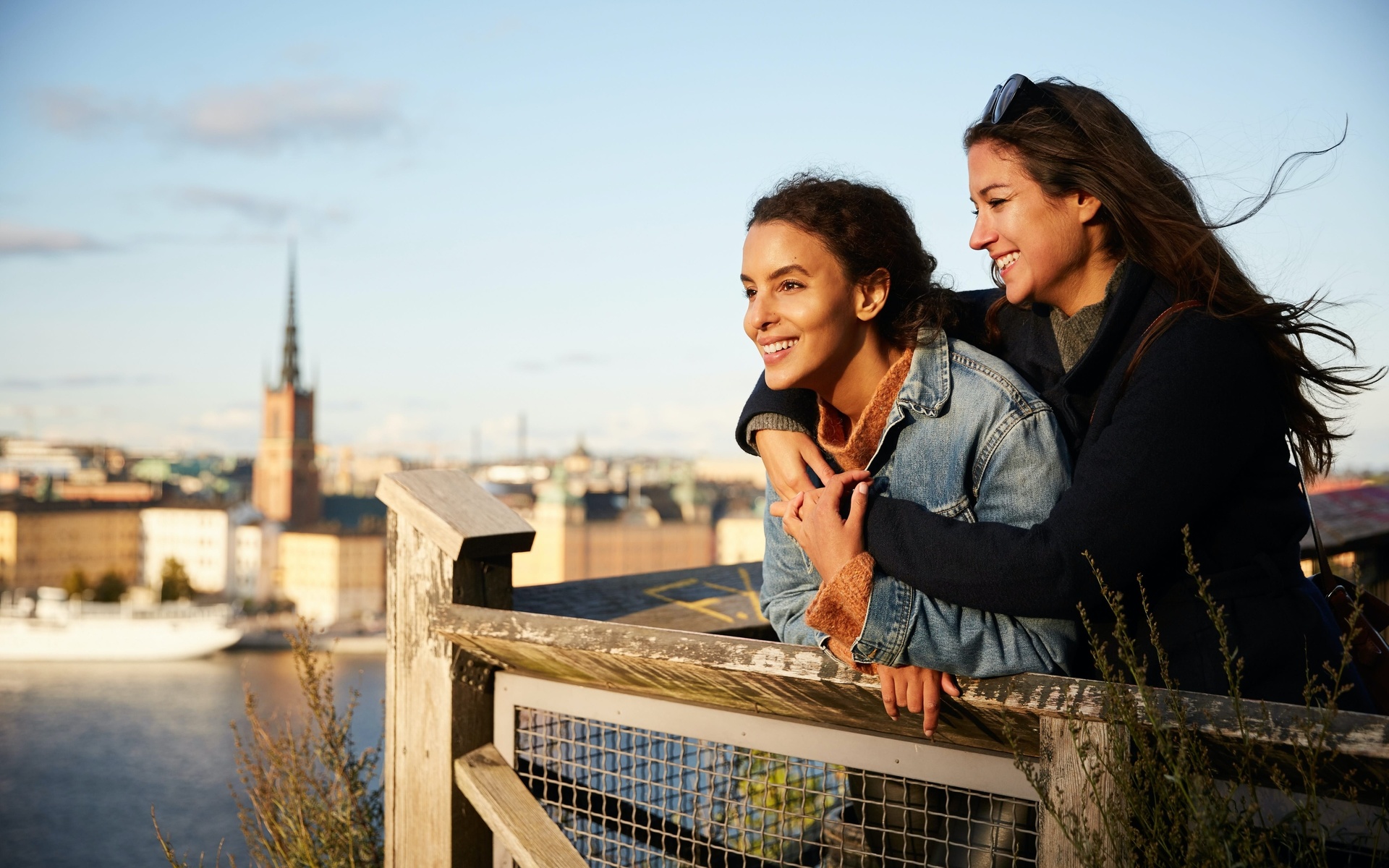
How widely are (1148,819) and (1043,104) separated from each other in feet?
2.47

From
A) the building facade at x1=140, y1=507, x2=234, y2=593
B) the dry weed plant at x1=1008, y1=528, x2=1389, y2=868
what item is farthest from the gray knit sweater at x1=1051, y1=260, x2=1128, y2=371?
the building facade at x1=140, y1=507, x2=234, y2=593

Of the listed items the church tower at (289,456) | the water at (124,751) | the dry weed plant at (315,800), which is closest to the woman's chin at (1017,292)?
the dry weed plant at (315,800)

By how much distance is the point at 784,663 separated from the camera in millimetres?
1235

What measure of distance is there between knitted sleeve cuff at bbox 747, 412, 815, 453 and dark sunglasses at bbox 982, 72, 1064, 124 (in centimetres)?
39

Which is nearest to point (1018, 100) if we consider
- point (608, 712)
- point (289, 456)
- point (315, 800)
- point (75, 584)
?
point (608, 712)

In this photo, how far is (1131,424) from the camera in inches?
45.2

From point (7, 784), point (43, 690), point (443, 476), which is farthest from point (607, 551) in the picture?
point (443, 476)

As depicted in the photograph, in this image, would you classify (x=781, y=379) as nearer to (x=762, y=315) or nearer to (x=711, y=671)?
(x=762, y=315)

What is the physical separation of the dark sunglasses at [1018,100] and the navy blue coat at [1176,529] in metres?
0.26

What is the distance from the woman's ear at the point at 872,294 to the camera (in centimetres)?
144

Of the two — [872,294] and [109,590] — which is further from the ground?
[872,294]

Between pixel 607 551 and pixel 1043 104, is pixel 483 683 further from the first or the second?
pixel 607 551

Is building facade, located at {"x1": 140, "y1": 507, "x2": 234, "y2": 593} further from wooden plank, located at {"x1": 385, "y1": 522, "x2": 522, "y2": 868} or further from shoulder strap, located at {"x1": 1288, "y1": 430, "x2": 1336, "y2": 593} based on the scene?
shoulder strap, located at {"x1": 1288, "y1": 430, "x2": 1336, "y2": 593}

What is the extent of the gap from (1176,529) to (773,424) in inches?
19.2
